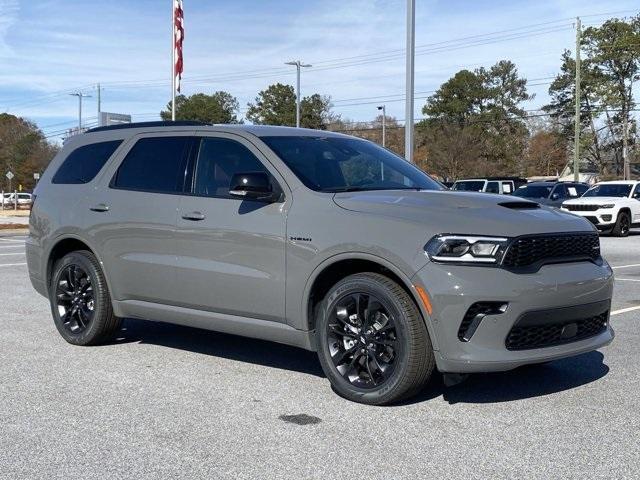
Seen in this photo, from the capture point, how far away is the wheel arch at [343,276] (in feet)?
15.9

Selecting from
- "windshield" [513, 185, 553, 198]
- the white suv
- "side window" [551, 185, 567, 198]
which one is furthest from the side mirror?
"side window" [551, 185, 567, 198]

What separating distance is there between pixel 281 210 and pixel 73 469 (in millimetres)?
2276

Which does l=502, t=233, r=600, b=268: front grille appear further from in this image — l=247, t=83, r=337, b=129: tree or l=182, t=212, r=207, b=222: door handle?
l=247, t=83, r=337, b=129: tree

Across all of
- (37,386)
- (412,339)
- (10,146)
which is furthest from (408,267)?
(10,146)

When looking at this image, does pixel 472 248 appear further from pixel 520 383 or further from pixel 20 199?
pixel 20 199

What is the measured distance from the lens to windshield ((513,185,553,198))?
88.9 feet

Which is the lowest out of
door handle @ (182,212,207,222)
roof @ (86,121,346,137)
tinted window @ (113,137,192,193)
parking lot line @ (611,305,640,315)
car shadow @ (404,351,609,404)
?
car shadow @ (404,351,609,404)

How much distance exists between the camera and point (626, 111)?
59.9 m

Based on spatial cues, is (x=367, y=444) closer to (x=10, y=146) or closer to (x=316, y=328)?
(x=316, y=328)

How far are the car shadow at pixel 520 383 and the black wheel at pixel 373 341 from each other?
0.32m

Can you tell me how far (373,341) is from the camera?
5.10m

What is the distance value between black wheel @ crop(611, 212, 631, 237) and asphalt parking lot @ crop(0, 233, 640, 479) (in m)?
17.4

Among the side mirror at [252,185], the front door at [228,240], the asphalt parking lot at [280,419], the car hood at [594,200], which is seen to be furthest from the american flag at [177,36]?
the side mirror at [252,185]

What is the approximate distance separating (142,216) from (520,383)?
317 centimetres
